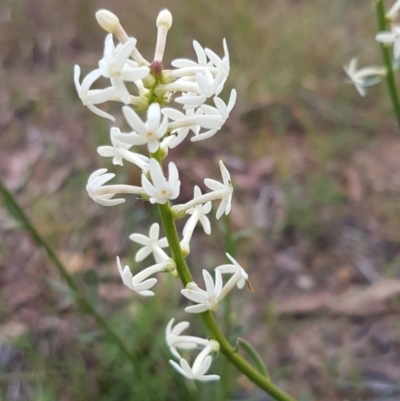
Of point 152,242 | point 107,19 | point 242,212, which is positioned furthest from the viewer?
point 242,212

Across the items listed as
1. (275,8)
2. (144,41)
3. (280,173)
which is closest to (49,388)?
(280,173)

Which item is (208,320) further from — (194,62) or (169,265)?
(194,62)

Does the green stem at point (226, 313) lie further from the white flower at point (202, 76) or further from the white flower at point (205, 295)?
the white flower at point (202, 76)

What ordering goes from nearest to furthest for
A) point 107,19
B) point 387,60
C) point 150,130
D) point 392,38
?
point 150,130, point 107,19, point 392,38, point 387,60

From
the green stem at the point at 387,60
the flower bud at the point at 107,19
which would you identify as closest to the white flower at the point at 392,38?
the green stem at the point at 387,60

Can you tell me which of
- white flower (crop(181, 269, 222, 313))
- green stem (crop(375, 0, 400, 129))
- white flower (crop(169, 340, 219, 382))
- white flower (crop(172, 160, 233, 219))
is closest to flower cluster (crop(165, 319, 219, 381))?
white flower (crop(169, 340, 219, 382))

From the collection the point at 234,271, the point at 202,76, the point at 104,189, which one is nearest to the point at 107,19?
the point at 202,76
